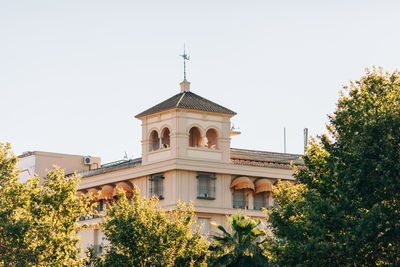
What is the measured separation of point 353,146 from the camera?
45594 millimetres

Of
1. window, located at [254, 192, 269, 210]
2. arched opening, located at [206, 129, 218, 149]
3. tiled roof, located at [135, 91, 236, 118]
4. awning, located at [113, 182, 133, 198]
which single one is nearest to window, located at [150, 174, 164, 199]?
awning, located at [113, 182, 133, 198]

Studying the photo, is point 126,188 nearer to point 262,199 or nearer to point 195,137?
point 195,137

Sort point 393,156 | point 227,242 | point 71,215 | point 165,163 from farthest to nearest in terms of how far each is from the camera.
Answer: point 165,163 < point 71,215 < point 227,242 < point 393,156

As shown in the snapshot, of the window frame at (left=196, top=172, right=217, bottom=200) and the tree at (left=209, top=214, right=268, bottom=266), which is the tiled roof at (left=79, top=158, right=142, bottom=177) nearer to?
the window frame at (left=196, top=172, right=217, bottom=200)

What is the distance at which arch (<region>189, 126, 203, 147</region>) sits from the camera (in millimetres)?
80875

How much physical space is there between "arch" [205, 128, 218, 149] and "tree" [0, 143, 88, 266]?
65.4 ft

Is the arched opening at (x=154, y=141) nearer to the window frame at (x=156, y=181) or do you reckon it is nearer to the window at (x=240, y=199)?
the window frame at (x=156, y=181)

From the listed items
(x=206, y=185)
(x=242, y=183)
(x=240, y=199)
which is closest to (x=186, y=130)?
(x=206, y=185)

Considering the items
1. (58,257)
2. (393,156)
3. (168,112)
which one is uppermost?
(168,112)

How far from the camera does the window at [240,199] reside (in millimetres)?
80250

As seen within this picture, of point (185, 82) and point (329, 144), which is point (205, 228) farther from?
point (329, 144)

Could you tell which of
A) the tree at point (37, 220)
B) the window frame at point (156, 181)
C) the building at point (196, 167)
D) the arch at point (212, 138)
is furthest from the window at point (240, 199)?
the tree at point (37, 220)

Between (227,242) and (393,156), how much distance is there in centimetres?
1691

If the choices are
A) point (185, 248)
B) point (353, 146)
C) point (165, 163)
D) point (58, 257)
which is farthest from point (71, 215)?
point (353, 146)
